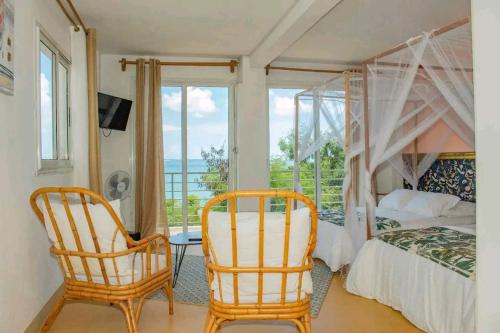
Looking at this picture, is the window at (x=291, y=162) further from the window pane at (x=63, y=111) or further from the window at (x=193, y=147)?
the window pane at (x=63, y=111)

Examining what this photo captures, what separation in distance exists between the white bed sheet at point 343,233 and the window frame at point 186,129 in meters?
1.76

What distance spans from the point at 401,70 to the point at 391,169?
9.30 ft

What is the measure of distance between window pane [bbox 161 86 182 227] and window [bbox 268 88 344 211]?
134 cm

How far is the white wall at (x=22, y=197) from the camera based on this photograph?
2111mm

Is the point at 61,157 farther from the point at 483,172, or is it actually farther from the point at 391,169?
the point at 391,169

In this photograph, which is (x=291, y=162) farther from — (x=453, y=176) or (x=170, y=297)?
(x=170, y=297)

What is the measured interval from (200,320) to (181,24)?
301 centimetres

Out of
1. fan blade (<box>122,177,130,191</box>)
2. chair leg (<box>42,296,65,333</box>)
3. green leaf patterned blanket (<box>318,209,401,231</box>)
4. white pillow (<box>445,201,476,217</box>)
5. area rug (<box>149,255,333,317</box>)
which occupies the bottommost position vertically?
area rug (<box>149,255,333,317</box>)

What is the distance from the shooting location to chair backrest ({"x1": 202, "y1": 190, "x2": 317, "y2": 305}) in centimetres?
190

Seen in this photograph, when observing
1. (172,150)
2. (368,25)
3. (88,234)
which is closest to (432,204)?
(368,25)

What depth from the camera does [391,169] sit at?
5719 mm

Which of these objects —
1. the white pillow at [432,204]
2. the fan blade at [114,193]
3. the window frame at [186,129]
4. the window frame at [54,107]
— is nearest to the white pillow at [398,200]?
the white pillow at [432,204]

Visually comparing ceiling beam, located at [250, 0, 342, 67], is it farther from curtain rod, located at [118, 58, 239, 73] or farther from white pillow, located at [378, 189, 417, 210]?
white pillow, located at [378, 189, 417, 210]

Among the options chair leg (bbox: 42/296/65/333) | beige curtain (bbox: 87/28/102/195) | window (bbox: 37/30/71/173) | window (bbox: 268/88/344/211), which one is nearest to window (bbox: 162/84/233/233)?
window (bbox: 268/88/344/211)
